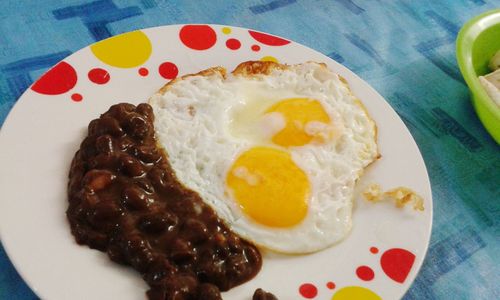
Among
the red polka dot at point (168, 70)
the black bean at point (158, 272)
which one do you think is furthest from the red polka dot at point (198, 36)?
the black bean at point (158, 272)

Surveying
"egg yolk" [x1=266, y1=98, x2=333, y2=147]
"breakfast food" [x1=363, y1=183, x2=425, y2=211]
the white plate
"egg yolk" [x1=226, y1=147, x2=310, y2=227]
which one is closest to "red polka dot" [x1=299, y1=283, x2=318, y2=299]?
the white plate

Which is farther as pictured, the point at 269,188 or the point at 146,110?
the point at 146,110

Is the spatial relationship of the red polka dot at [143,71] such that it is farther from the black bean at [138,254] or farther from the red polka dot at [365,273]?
the red polka dot at [365,273]

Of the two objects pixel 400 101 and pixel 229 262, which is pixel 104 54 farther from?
pixel 400 101

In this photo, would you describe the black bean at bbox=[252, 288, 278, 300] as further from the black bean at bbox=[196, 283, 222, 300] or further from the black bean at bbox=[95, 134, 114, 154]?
the black bean at bbox=[95, 134, 114, 154]

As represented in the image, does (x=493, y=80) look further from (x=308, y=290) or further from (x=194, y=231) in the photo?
(x=194, y=231)

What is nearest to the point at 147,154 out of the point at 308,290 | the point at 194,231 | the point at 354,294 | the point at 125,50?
the point at 194,231
